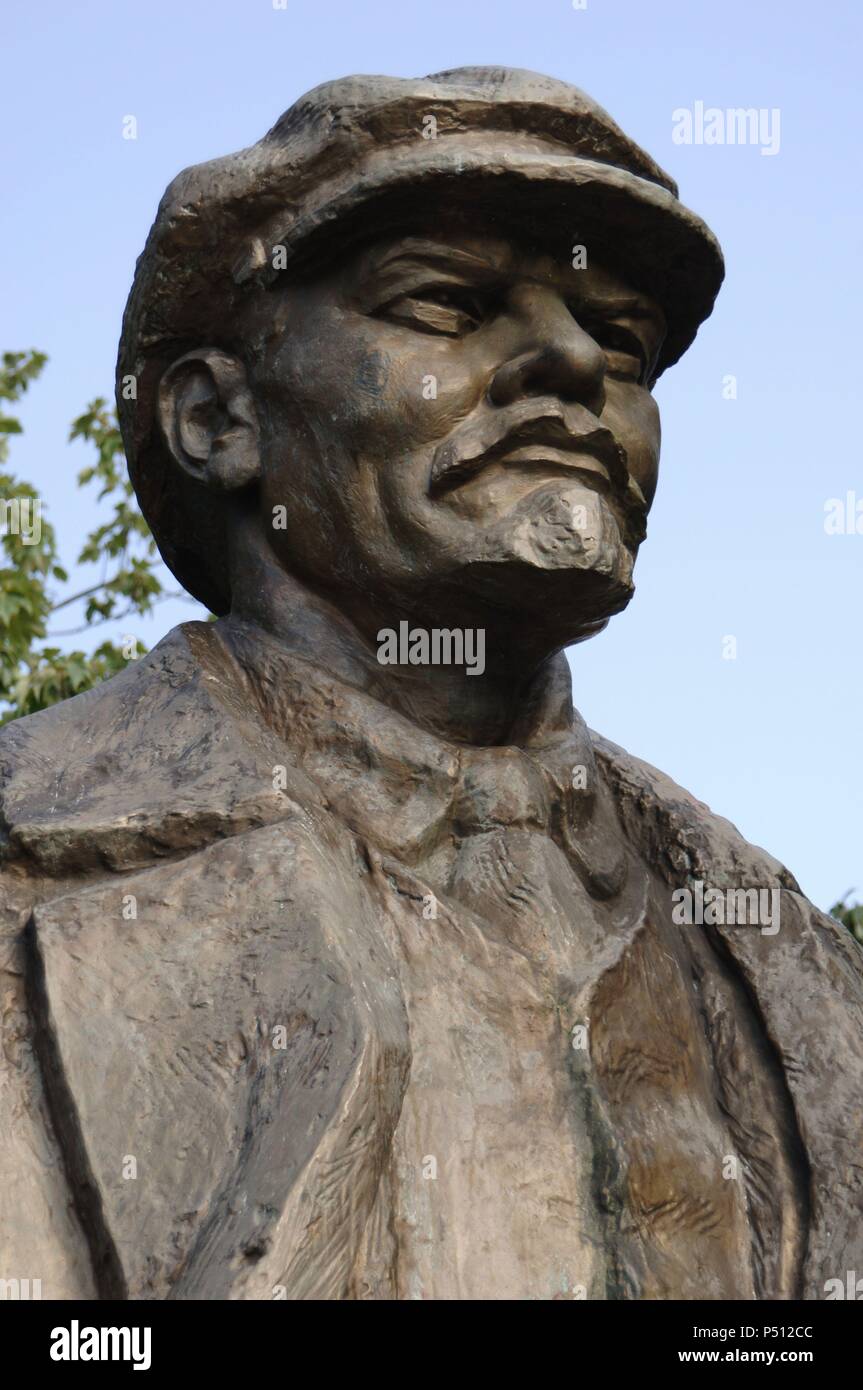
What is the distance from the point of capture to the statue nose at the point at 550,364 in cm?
536

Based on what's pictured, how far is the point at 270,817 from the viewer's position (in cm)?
507

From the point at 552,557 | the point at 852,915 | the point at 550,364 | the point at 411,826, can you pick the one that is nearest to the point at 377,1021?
the point at 411,826

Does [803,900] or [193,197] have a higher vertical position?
[193,197]

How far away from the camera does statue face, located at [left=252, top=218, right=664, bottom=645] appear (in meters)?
5.28

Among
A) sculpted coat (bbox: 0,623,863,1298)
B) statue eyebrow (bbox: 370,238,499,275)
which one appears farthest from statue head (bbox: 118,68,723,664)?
sculpted coat (bbox: 0,623,863,1298)

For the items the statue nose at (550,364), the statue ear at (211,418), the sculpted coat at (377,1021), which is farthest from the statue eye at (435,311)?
the sculpted coat at (377,1021)

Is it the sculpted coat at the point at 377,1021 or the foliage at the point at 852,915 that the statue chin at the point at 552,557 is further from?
the foliage at the point at 852,915

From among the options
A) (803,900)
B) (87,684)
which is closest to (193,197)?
(803,900)

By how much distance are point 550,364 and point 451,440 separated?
0.27 metres

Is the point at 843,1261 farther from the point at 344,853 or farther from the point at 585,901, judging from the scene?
the point at 344,853

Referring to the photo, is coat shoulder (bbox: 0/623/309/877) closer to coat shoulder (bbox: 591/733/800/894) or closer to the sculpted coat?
the sculpted coat

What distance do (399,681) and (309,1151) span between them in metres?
1.29

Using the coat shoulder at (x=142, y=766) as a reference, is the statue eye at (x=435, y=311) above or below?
above

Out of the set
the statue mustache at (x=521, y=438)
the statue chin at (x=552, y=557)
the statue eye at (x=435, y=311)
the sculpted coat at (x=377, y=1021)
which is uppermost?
the statue eye at (x=435, y=311)
